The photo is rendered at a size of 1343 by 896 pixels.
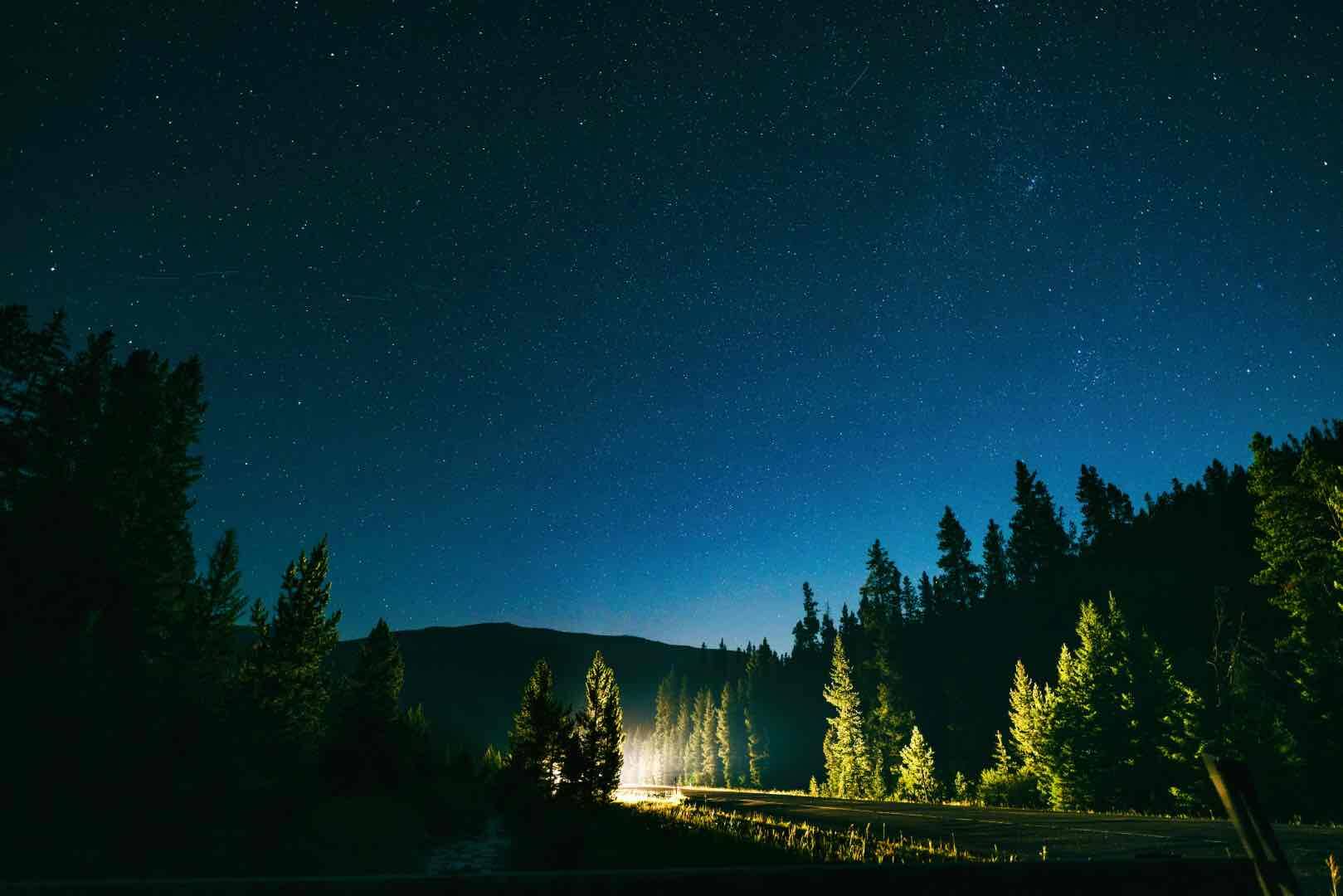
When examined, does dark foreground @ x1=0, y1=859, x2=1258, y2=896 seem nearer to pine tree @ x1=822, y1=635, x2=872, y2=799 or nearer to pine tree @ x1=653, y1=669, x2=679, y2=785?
pine tree @ x1=822, y1=635, x2=872, y2=799

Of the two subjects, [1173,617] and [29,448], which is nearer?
[29,448]

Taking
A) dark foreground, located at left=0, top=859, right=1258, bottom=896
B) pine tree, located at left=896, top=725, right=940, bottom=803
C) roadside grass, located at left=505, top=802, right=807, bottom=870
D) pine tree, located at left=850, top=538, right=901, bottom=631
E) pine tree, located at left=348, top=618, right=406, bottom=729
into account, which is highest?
pine tree, located at left=850, top=538, right=901, bottom=631

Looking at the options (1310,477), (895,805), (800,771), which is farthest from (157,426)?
(800,771)

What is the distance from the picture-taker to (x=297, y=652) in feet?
141

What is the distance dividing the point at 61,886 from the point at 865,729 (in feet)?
211

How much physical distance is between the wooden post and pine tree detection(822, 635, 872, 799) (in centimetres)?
5902

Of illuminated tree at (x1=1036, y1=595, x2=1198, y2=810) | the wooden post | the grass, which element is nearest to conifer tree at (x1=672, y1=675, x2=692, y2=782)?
illuminated tree at (x1=1036, y1=595, x2=1198, y2=810)

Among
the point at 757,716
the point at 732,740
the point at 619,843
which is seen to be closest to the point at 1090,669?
→ the point at 619,843

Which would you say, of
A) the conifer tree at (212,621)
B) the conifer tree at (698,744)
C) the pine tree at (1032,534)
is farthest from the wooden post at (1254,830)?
the conifer tree at (698,744)

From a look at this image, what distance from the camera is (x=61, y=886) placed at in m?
2.20

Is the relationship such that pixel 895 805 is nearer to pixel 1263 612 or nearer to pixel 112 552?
pixel 112 552

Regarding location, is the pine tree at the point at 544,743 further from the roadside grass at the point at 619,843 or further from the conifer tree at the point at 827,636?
the conifer tree at the point at 827,636

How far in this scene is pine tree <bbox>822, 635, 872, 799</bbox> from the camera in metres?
55.4

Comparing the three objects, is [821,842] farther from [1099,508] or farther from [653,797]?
[1099,508]
